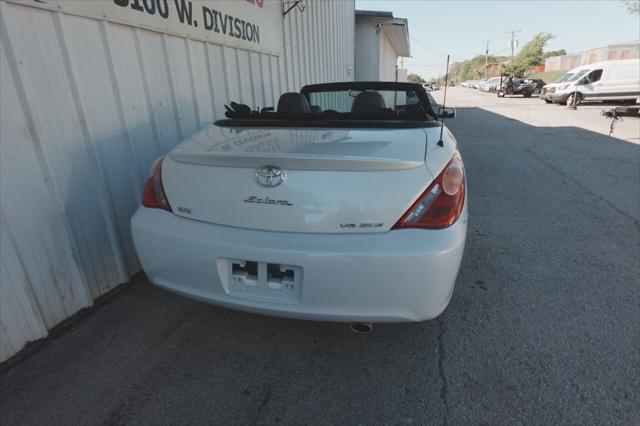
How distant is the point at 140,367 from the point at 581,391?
2.27 meters

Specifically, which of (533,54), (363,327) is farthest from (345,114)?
(533,54)

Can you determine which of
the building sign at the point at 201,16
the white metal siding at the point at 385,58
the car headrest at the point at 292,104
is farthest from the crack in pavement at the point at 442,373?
the white metal siding at the point at 385,58

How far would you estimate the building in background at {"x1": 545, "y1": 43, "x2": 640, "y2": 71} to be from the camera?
3853 cm

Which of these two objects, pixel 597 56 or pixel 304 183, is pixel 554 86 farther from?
pixel 597 56

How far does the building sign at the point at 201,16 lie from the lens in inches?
98.3

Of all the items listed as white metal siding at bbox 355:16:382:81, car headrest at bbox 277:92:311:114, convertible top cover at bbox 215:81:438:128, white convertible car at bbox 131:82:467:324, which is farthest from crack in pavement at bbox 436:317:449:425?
white metal siding at bbox 355:16:382:81

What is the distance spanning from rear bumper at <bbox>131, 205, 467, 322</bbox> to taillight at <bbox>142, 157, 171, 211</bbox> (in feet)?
0.68

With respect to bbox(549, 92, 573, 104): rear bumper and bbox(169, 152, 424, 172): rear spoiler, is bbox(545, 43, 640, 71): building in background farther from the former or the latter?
bbox(169, 152, 424, 172): rear spoiler

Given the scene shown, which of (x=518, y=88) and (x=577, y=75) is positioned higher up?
(x=577, y=75)

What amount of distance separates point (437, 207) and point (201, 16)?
128 inches

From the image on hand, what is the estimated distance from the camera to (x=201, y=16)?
11.9ft

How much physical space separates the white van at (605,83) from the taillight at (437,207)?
20.8 m

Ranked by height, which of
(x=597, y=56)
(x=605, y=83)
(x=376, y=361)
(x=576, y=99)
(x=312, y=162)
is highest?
(x=597, y=56)

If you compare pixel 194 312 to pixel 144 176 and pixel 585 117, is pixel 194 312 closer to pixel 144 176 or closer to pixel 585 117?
pixel 144 176
